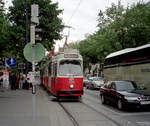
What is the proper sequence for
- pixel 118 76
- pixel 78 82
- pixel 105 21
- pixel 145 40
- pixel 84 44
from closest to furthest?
pixel 78 82, pixel 118 76, pixel 145 40, pixel 105 21, pixel 84 44

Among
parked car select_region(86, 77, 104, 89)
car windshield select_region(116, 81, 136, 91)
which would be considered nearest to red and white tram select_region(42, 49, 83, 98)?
car windshield select_region(116, 81, 136, 91)

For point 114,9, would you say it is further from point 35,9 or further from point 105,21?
point 35,9

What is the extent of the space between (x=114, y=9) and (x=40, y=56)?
87.3ft

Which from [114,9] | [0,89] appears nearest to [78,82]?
[0,89]

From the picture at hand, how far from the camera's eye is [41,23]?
105 feet

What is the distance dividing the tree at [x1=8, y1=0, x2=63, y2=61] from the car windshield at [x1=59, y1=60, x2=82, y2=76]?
15090 mm

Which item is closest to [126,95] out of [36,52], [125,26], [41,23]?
[36,52]

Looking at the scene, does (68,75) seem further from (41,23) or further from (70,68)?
(41,23)

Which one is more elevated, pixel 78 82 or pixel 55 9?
pixel 55 9

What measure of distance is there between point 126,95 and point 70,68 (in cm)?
553

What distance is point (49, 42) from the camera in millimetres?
32406

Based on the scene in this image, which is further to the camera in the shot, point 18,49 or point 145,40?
point 18,49

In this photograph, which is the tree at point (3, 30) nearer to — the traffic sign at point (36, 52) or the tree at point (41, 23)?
the tree at point (41, 23)

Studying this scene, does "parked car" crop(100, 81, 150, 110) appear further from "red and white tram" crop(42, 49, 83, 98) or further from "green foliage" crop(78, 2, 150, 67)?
"green foliage" crop(78, 2, 150, 67)
